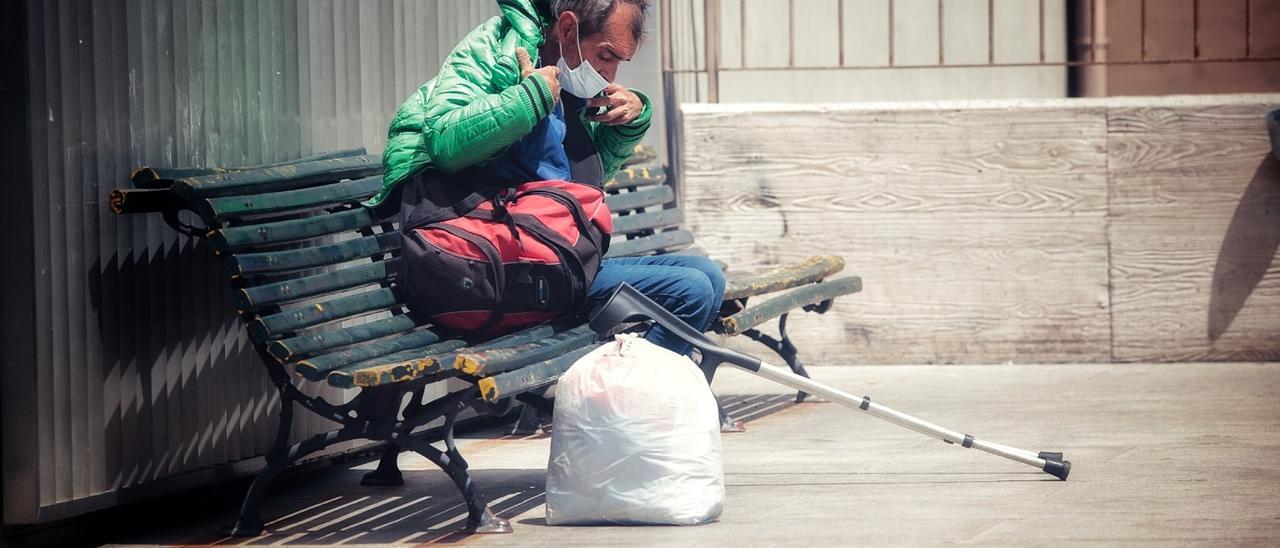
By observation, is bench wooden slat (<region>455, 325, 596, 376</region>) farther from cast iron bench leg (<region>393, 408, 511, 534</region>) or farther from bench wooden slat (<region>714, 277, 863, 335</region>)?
bench wooden slat (<region>714, 277, 863, 335</region>)

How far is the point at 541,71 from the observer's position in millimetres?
4352

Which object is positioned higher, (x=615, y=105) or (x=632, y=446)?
(x=615, y=105)

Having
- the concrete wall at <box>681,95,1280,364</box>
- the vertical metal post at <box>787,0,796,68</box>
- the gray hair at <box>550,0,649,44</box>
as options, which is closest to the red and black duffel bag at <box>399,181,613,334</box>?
the gray hair at <box>550,0,649,44</box>

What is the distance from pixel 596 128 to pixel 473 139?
0.96 meters

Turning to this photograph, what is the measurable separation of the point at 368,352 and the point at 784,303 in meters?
2.08

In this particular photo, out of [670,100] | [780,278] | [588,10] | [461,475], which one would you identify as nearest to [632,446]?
[461,475]

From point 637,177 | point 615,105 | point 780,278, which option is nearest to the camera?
point 615,105

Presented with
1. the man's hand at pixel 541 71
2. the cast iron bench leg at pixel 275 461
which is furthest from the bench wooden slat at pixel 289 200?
the man's hand at pixel 541 71

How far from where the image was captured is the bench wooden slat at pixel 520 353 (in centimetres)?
394

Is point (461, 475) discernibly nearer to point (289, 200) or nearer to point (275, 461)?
point (275, 461)

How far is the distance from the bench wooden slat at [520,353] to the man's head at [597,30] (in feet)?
2.50

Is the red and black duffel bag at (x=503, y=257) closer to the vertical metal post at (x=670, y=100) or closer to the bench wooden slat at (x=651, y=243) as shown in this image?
the bench wooden slat at (x=651, y=243)

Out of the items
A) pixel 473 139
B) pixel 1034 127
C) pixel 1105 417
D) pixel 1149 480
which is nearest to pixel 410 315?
pixel 473 139

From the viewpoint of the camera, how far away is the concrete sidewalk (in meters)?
4.07
